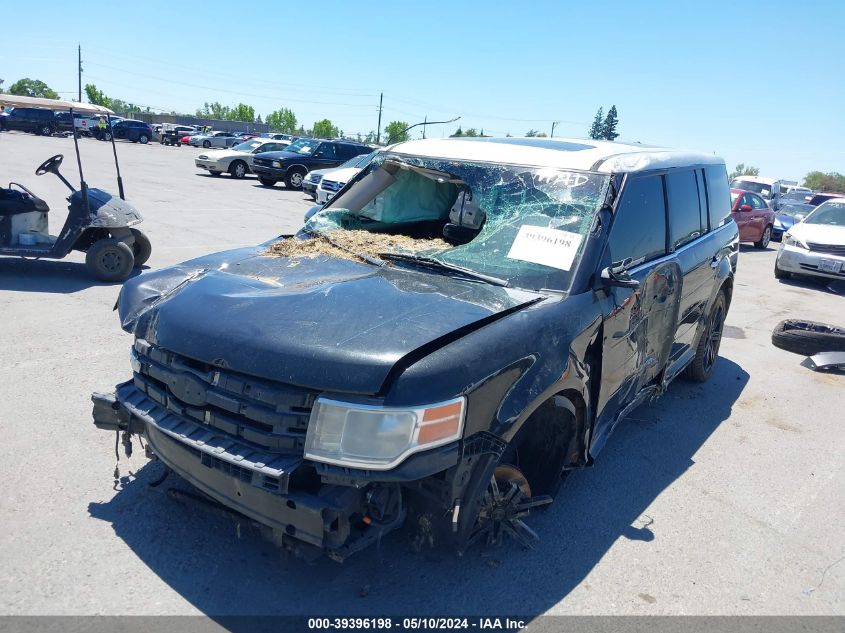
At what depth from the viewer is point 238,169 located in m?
24.0

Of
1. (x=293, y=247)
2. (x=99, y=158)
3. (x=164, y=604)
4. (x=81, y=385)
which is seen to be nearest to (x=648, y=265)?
(x=293, y=247)

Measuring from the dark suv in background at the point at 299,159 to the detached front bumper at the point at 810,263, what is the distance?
1383 centimetres

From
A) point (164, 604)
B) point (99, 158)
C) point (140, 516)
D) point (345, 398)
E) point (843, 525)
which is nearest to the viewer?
point (345, 398)

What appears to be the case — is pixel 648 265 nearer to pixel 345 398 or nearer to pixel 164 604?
pixel 345 398

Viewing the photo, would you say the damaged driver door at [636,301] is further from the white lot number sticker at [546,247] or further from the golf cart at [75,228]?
the golf cart at [75,228]

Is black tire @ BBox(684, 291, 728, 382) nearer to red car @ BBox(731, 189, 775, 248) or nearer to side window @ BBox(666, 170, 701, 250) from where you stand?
side window @ BBox(666, 170, 701, 250)

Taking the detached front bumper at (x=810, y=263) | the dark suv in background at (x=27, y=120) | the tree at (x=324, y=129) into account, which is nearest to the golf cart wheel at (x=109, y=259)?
the detached front bumper at (x=810, y=263)

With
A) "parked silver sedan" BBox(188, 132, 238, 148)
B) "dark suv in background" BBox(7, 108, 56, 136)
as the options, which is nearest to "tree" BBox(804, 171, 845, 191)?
"parked silver sedan" BBox(188, 132, 238, 148)

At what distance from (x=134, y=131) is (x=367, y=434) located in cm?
5175

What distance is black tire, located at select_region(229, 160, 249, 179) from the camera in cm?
2391

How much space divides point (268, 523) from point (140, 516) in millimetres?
1112

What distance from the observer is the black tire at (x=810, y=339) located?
7234 millimetres

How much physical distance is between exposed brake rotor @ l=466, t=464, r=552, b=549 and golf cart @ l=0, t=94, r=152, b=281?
20.7ft

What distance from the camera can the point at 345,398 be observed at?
2.39 m
